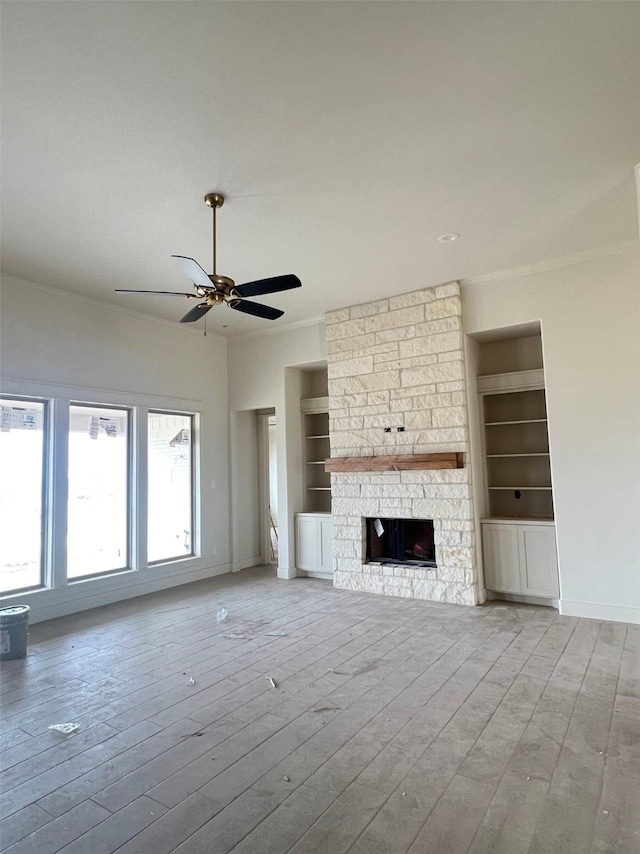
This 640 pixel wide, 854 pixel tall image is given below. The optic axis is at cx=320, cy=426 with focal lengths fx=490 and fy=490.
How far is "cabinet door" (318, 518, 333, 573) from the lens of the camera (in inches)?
247

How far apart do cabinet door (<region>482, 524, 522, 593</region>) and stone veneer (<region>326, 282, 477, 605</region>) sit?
0.28 metres

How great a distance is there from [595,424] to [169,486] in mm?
4984

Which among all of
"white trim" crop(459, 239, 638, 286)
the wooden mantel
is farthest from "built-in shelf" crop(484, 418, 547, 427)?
"white trim" crop(459, 239, 638, 286)

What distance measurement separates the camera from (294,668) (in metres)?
3.55

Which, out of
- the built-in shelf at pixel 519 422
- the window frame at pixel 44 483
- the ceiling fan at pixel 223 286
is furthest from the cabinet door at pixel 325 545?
the ceiling fan at pixel 223 286

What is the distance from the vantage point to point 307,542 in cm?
646

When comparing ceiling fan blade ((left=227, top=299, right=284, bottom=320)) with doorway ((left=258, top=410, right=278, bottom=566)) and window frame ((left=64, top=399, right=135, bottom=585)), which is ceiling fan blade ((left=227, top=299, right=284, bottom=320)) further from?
doorway ((left=258, top=410, right=278, bottom=566))

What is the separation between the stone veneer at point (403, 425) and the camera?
516cm

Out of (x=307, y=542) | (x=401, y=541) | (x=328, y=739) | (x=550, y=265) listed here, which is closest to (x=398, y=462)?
(x=401, y=541)

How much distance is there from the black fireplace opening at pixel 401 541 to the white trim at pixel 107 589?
7.80 ft

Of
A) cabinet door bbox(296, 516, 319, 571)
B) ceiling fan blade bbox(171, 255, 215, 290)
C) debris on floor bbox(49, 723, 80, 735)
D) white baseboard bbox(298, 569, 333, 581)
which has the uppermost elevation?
ceiling fan blade bbox(171, 255, 215, 290)

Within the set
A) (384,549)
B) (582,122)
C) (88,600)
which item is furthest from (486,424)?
(88,600)

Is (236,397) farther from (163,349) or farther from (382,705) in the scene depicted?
(382,705)

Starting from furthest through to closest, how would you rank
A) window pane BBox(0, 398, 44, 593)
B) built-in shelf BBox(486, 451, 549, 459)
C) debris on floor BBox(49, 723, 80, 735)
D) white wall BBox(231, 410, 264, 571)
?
white wall BBox(231, 410, 264, 571)
built-in shelf BBox(486, 451, 549, 459)
window pane BBox(0, 398, 44, 593)
debris on floor BBox(49, 723, 80, 735)
